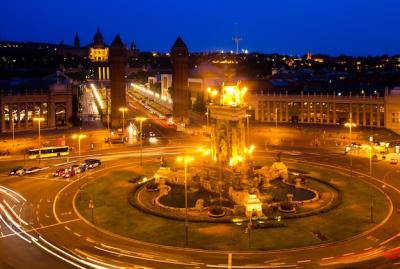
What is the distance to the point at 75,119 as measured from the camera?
502 feet

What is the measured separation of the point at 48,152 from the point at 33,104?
1860 inches

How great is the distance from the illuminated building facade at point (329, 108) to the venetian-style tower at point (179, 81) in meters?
22.7

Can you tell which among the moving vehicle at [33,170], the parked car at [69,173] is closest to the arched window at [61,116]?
the moving vehicle at [33,170]

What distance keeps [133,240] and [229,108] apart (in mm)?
30368

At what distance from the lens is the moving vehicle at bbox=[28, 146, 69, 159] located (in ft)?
346

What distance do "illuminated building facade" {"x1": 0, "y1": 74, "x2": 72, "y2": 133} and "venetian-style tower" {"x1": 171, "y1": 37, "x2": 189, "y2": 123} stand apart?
3456cm

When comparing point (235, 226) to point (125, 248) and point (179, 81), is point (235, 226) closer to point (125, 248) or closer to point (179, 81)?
point (125, 248)

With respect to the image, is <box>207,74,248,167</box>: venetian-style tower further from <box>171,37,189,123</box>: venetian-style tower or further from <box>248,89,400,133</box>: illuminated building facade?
<box>171,37,189,123</box>: venetian-style tower

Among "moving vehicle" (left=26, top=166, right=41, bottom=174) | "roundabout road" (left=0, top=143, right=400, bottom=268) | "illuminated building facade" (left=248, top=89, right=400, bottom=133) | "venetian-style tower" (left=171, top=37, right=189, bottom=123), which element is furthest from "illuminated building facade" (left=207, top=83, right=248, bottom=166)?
"venetian-style tower" (left=171, top=37, right=189, bottom=123)

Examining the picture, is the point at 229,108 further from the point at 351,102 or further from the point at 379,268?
the point at 351,102

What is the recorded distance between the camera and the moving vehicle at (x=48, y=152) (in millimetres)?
105375

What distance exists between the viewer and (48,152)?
10669cm

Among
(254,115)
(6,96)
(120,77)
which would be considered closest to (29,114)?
A: (6,96)

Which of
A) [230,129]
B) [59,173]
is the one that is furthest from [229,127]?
[59,173]
